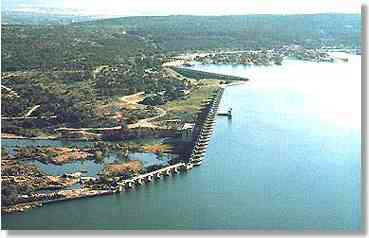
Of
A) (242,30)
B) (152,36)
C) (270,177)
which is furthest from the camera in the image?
(152,36)

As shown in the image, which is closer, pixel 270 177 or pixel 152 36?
pixel 270 177

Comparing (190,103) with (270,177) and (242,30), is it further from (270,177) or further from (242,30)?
(270,177)

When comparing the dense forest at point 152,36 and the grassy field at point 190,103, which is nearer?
the dense forest at point 152,36

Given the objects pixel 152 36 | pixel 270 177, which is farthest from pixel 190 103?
pixel 270 177

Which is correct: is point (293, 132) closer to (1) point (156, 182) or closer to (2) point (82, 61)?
(1) point (156, 182)

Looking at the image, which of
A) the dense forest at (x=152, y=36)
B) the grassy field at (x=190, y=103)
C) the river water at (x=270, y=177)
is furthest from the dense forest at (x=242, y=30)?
the grassy field at (x=190, y=103)

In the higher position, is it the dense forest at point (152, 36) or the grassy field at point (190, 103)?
the dense forest at point (152, 36)

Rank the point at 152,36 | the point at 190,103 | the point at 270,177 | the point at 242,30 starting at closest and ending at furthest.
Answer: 1. the point at 270,177
2. the point at 242,30
3. the point at 190,103
4. the point at 152,36

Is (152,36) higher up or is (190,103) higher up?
(152,36)

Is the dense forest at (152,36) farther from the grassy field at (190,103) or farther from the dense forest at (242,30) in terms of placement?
the grassy field at (190,103)
